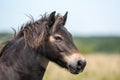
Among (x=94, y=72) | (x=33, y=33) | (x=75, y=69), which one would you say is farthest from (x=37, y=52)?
(x=94, y=72)

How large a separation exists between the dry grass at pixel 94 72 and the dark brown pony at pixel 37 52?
338 inches

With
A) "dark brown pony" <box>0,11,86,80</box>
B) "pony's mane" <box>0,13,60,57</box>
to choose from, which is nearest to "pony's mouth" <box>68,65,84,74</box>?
"dark brown pony" <box>0,11,86,80</box>

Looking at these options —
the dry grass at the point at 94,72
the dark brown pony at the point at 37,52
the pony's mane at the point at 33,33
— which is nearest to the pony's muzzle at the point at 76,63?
the dark brown pony at the point at 37,52

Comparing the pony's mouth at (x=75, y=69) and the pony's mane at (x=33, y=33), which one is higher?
the pony's mane at (x=33, y=33)

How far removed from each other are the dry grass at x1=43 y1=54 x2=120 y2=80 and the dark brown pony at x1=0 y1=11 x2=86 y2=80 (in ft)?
28.2

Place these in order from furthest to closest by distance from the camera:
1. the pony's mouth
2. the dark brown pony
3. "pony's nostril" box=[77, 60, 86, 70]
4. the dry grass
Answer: the dry grass
the dark brown pony
the pony's mouth
"pony's nostril" box=[77, 60, 86, 70]

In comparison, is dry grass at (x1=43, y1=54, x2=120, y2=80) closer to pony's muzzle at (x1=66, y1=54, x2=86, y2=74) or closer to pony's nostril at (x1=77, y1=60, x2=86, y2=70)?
pony's muzzle at (x1=66, y1=54, x2=86, y2=74)

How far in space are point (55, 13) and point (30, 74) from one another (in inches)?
48.6

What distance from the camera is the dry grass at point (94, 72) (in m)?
21.5

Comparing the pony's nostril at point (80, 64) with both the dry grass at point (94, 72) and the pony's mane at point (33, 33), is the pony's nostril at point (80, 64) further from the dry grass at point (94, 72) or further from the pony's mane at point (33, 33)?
the dry grass at point (94, 72)

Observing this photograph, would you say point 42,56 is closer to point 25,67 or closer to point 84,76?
point 25,67

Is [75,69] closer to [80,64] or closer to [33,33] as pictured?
[80,64]

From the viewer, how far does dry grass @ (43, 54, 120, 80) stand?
70.5 ft

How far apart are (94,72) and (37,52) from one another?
540 inches
